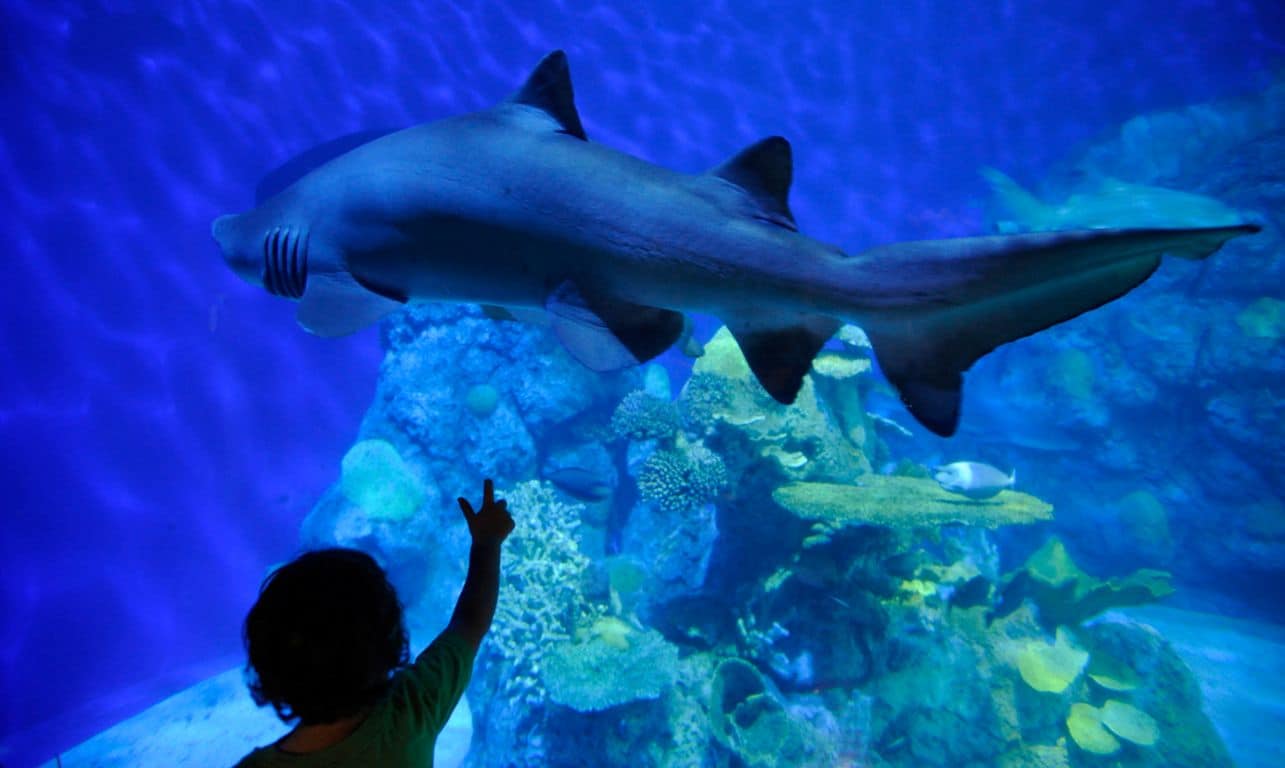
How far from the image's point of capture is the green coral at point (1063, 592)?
6980mm

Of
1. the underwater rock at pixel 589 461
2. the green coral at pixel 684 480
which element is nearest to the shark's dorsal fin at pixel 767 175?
the green coral at pixel 684 480

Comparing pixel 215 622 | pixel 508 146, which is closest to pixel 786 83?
pixel 508 146

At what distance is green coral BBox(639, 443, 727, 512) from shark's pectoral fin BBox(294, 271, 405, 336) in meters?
4.85

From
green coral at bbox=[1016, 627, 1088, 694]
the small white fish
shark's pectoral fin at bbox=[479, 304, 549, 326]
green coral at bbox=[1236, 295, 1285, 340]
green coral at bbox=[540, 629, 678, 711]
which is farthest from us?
green coral at bbox=[1236, 295, 1285, 340]

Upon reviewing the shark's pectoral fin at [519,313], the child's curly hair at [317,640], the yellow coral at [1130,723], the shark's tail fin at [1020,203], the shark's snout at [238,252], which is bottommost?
the yellow coral at [1130,723]

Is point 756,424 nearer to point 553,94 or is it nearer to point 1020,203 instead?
point 553,94

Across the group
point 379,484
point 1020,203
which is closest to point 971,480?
point 1020,203

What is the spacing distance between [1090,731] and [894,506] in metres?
3.74

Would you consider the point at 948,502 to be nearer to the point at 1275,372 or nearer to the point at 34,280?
the point at 1275,372

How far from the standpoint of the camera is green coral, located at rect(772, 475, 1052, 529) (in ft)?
16.9

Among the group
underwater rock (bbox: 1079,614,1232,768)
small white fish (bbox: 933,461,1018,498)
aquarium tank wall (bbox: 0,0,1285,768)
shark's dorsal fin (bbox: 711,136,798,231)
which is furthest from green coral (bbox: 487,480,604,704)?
underwater rock (bbox: 1079,614,1232,768)

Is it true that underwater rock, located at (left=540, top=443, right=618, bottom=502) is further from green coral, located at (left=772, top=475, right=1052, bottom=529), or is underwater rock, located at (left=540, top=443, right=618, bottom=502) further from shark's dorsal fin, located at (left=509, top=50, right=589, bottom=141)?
shark's dorsal fin, located at (left=509, top=50, right=589, bottom=141)

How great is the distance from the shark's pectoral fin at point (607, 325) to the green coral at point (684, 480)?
479 centimetres

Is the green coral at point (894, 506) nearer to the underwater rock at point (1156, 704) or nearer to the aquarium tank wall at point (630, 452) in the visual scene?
the aquarium tank wall at point (630, 452)
